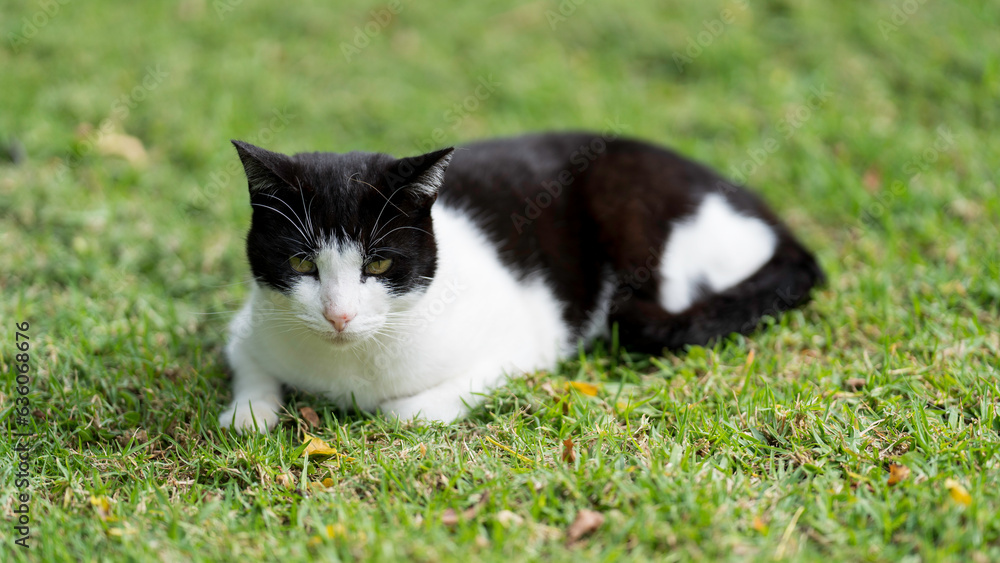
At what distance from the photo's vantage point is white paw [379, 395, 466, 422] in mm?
2496

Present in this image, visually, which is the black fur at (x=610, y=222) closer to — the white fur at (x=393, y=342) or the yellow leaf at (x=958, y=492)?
the white fur at (x=393, y=342)

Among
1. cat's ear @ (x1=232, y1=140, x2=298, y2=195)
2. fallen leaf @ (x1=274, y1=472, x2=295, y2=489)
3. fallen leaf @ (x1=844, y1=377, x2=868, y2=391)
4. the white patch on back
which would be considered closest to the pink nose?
cat's ear @ (x1=232, y1=140, x2=298, y2=195)

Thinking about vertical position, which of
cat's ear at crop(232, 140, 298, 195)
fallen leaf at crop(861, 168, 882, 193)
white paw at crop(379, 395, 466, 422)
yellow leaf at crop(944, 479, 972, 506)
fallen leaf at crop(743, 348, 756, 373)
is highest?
cat's ear at crop(232, 140, 298, 195)

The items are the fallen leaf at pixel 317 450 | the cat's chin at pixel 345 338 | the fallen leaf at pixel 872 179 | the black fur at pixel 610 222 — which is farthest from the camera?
the fallen leaf at pixel 872 179

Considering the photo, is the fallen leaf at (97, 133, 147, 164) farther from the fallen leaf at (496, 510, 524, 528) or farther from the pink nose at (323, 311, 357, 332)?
the fallen leaf at (496, 510, 524, 528)

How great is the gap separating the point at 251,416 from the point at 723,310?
1.78 m

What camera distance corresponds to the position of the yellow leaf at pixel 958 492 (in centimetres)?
195

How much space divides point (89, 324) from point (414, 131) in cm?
222

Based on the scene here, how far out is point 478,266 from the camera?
2.71 meters

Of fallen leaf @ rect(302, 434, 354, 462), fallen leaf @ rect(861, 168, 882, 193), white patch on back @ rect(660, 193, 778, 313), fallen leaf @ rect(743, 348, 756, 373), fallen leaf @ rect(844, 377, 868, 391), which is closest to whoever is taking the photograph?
fallen leaf @ rect(302, 434, 354, 462)

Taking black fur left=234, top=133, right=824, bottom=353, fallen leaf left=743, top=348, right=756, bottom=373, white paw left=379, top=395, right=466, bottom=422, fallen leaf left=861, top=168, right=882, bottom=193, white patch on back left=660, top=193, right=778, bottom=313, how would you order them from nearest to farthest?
white paw left=379, top=395, right=466, bottom=422, fallen leaf left=743, top=348, right=756, bottom=373, black fur left=234, top=133, right=824, bottom=353, white patch on back left=660, top=193, right=778, bottom=313, fallen leaf left=861, top=168, right=882, bottom=193

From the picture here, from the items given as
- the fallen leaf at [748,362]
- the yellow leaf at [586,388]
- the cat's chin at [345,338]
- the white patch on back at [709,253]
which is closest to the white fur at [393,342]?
the cat's chin at [345,338]

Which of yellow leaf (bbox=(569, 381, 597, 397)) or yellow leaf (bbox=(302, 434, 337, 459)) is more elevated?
yellow leaf (bbox=(569, 381, 597, 397))

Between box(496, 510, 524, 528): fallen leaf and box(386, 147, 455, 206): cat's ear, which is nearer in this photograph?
box(496, 510, 524, 528): fallen leaf
